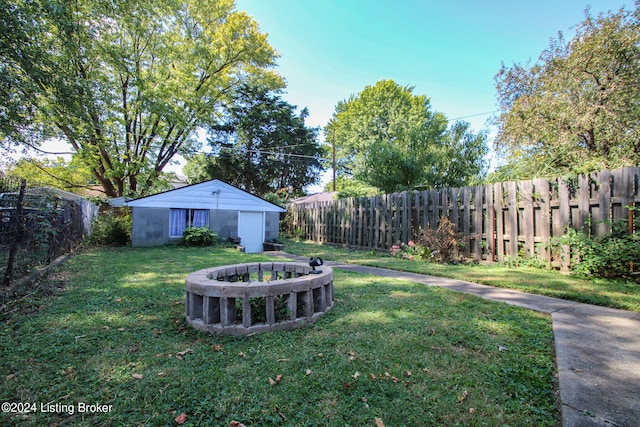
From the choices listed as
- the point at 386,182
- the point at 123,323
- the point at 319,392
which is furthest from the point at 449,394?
the point at 386,182

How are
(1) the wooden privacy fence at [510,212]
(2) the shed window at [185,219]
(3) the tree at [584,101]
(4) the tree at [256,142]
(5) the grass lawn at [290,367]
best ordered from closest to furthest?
(5) the grass lawn at [290,367]
(1) the wooden privacy fence at [510,212]
(3) the tree at [584,101]
(2) the shed window at [185,219]
(4) the tree at [256,142]

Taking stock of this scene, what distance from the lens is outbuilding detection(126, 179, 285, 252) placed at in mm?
11781

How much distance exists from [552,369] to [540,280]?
11.1ft

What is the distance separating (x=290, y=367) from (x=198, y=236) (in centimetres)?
1062

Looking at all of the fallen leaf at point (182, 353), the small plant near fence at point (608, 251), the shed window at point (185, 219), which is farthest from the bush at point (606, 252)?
the shed window at point (185, 219)

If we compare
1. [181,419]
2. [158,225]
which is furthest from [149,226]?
[181,419]

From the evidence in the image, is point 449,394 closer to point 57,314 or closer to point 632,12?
point 57,314

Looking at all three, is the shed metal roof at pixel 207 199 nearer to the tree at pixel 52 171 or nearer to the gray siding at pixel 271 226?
the gray siding at pixel 271 226

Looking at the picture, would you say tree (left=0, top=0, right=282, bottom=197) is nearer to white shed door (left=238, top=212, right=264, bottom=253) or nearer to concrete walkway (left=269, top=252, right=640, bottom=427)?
white shed door (left=238, top=212, right=264, bottom=253)

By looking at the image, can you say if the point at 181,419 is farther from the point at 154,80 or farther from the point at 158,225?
→ the point at 154,80

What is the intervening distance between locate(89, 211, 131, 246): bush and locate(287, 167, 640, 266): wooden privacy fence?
9576 millimetres

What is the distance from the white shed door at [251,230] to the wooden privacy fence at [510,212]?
5392 millimetres

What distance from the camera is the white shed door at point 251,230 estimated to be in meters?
13.7

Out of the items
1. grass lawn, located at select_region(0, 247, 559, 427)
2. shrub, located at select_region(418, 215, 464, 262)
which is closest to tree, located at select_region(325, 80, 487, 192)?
shrub, located at select_region(418, 215, 464, 262)
